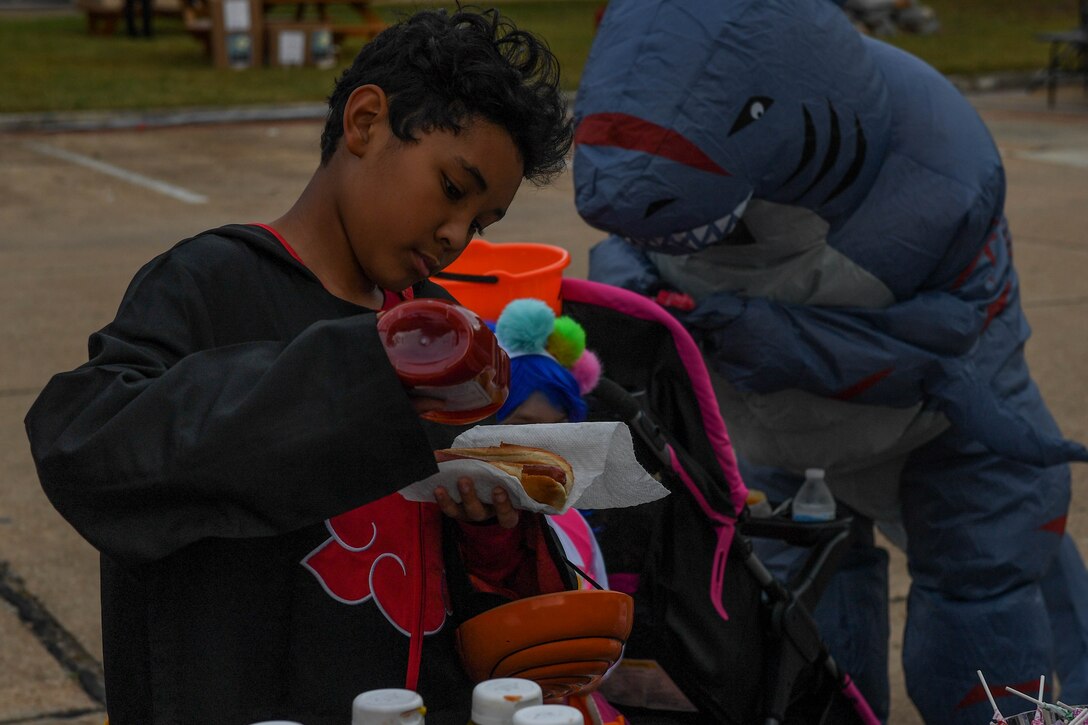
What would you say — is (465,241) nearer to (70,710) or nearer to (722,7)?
(722,7)

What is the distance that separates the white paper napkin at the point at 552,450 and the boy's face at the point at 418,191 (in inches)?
9.2

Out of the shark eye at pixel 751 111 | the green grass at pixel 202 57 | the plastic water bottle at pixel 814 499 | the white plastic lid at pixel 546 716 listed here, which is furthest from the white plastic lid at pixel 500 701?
the green grass at pixel 202 57

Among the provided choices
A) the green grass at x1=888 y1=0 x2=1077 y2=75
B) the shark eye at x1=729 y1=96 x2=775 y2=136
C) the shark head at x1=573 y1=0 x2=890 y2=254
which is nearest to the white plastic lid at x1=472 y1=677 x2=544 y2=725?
the shark head at x1=573 y1=0 x2=890 y2=254

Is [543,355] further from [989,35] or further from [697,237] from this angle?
[989,35]

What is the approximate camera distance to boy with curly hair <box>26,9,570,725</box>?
146cm

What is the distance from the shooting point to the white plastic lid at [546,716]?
1.30m

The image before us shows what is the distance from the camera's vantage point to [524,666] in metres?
1.81

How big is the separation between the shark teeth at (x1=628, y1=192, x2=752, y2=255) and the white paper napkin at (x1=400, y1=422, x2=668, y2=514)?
1.30m

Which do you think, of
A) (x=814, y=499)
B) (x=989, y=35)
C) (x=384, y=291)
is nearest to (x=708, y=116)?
(x=814, y=499)

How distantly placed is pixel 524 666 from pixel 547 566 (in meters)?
0.14

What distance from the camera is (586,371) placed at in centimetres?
264

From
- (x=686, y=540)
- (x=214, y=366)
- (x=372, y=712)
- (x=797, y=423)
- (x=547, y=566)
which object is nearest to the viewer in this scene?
(x=372, y=712)

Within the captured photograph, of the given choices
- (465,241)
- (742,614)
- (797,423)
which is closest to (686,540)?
(742,614)

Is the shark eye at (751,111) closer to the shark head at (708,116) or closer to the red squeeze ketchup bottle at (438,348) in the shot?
the shark head at (708,116)
